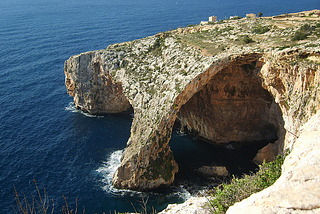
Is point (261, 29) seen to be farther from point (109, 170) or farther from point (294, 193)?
point (294, 193)

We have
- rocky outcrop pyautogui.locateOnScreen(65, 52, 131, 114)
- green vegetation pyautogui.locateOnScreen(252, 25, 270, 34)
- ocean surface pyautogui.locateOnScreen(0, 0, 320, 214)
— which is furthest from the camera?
rocky outcrop pyautogui.locateOnScreen(65, 52, 131, 114)

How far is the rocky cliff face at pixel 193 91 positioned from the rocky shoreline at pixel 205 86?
0.49 ft

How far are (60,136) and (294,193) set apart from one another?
52412 mm

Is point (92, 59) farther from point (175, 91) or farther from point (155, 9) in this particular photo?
point (155, 9)

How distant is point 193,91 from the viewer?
46500 mm

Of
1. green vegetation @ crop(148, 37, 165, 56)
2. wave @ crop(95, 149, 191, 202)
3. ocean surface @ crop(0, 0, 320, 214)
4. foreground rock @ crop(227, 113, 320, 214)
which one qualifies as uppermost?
green vegetation @ crop(148, 37, 165, 56)

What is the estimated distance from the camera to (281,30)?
50.1 m

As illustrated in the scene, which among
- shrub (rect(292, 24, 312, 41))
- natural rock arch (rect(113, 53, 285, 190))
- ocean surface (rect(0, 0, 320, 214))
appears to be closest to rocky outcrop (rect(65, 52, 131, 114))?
ocean surface (rect(0, 0, 320, 214))

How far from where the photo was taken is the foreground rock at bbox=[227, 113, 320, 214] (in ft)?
43.0

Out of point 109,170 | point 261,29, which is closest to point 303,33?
point 261,29

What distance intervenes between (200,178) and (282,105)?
17.2 meters

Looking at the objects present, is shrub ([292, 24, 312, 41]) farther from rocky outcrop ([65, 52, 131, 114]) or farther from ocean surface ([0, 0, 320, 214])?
rocky outcrop ([65, 52, 131, 114])

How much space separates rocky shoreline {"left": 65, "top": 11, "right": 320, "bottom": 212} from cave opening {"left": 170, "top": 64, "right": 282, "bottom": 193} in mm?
199

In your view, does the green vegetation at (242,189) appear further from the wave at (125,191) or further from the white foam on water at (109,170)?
the white foam on water at (109,170)
